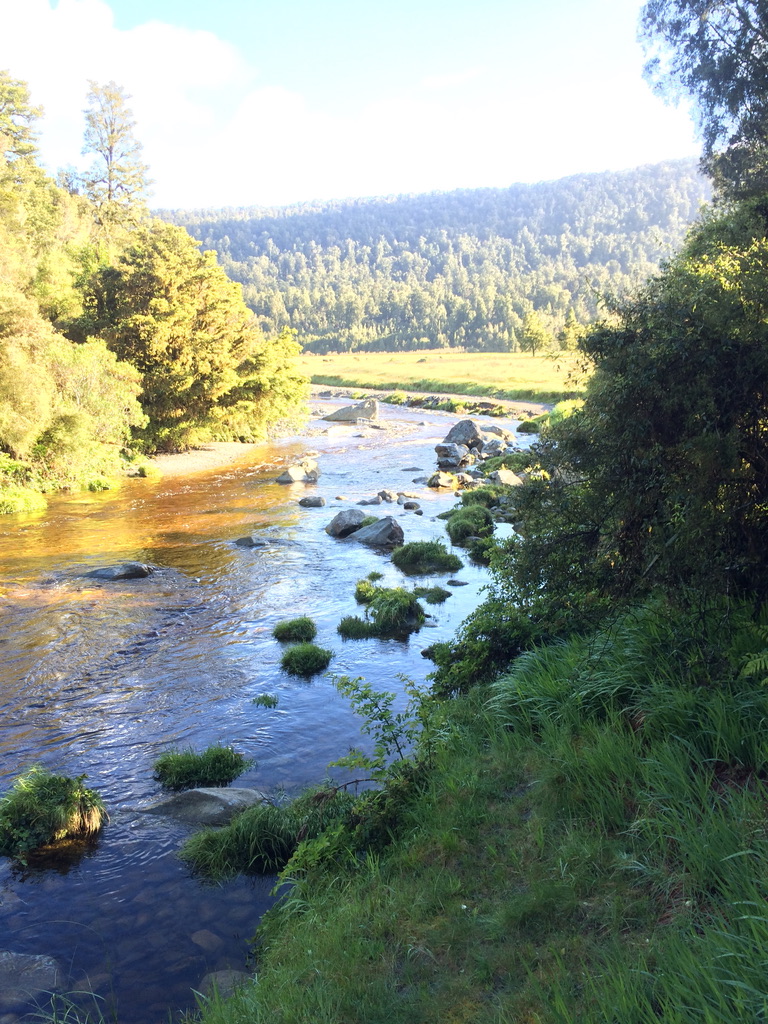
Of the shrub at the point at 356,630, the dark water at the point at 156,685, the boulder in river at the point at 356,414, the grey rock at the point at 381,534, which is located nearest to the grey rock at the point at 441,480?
the dark water at the point at 156,685

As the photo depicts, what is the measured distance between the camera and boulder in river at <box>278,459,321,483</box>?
3294 centimetres

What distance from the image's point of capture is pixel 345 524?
23.4 metres

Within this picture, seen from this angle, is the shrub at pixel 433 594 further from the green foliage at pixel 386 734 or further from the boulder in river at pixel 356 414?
the boulder in river at pixel 356 414

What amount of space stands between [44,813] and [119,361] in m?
30.8

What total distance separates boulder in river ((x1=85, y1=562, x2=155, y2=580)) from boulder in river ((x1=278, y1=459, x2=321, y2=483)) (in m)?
14.1

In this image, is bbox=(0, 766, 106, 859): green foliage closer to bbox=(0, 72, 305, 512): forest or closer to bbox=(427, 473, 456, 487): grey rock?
bbox=(0, 72, 305, 512): forest

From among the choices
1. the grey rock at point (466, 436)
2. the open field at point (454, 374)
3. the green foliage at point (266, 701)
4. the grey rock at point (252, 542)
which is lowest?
the green foliage at point (266, 701)

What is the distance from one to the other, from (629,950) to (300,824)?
172 inches

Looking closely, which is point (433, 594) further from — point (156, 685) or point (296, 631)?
point (156, 685)

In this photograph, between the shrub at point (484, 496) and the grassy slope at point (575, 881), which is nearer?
the grassy slope at point (575, 881)

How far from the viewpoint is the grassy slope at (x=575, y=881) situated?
13.3ft

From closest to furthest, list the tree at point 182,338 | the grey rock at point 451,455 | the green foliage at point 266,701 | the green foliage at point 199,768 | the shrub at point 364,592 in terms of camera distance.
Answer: the green foliage at point 199,768, the green foliage at point 266,701, the shrub at point 364,592, the tree at point 182,338, the grey rock at point 451,455

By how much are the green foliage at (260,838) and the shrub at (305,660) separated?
4.97 metres

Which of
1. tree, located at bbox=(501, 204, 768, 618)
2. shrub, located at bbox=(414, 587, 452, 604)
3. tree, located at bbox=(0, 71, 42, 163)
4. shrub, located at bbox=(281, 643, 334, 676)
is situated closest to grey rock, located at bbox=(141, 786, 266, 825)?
shrub, located at bbox=(281, 643, 334, 676)
